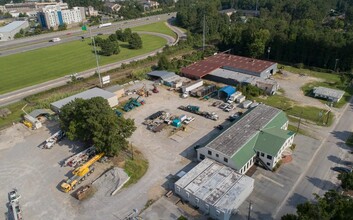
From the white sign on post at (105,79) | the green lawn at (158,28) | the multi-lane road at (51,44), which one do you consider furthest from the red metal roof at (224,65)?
the green lawn at (158,28)

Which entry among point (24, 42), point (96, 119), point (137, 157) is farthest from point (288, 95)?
point (24, 42)

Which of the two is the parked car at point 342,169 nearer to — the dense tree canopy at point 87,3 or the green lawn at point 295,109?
the green lawn at point 295,109

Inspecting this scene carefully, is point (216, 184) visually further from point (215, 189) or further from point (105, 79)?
point (105, 79)

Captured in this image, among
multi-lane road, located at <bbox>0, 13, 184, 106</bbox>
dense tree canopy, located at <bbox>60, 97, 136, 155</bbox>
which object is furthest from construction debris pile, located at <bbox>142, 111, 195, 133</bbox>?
multi-lane road, located at <bbox>0, 13, 184, 106</bbox>

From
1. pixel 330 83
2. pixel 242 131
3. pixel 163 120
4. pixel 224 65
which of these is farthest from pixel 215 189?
pixel 330 83

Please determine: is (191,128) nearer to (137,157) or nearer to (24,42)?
(137,157)
